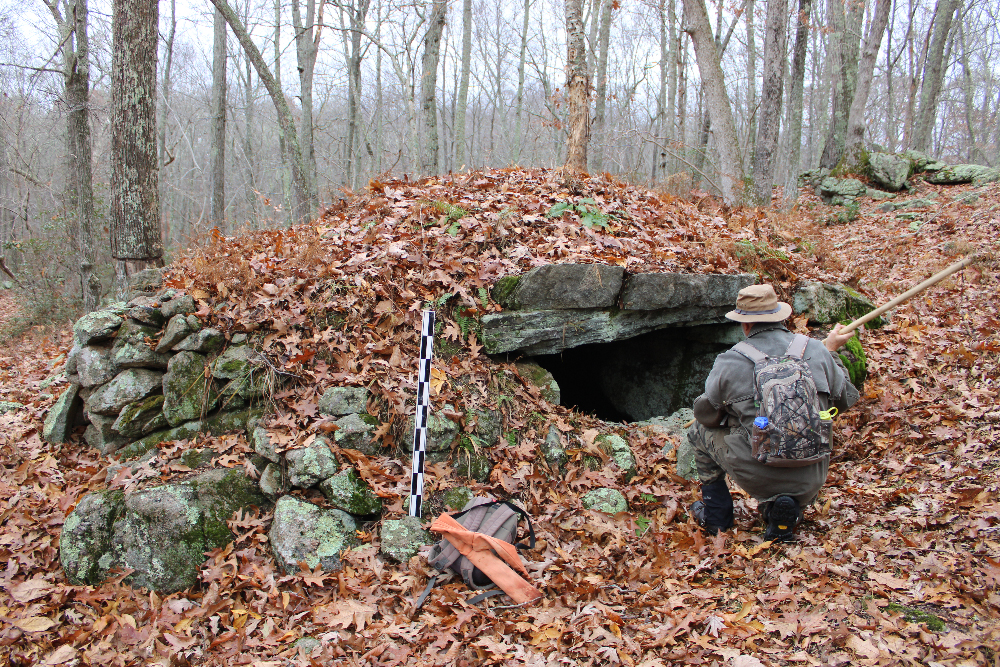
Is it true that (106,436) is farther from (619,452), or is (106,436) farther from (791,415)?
(791,415)

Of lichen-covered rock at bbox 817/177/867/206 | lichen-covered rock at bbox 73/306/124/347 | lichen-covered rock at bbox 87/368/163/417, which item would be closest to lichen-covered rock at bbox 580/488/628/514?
lichen-covered rock at bbox 87/368/163/417

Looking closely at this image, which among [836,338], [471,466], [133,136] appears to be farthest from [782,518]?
[133,136]

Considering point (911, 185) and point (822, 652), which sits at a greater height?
point (911, 185)

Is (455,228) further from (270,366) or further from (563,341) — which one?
(270,366)

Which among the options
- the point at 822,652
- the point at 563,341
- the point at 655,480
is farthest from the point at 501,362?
the point at 822,652

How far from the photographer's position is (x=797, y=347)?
151 inches

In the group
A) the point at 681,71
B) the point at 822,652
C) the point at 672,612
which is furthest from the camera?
the point at 681,71

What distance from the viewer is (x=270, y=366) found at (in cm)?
525

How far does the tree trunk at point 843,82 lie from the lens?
15586 millimetres

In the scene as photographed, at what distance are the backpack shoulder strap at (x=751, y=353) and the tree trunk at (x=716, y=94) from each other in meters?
7.05

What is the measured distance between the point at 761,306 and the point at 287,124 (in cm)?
941

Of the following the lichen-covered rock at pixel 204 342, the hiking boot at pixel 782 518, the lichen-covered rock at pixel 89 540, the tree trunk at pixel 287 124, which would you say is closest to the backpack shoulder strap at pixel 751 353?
the hiking boot at pixel 782 518

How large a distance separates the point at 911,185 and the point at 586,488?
1337 centimetres

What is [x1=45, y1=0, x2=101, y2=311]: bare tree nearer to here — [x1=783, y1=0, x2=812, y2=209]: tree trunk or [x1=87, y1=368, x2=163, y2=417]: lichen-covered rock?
[x1=87, y1=368, x2=163, y2=417]: lichen-covered rock
